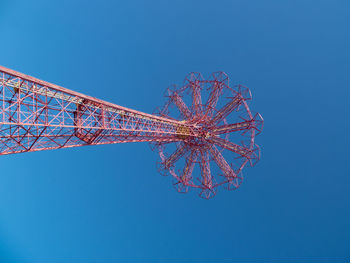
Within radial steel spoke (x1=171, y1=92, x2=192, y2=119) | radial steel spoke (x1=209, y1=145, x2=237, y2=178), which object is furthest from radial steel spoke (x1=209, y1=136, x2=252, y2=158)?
radial steel spoke (x1=171, y1=92, x2=192, y2=119)

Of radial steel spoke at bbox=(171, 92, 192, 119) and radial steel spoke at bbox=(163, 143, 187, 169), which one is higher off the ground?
radial steel spoke at bbox=(171, 92, 192, 119)

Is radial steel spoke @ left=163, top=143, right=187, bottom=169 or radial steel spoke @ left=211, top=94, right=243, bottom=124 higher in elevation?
radial steel spoke @ left=211, top=94, right=243, bottom=124

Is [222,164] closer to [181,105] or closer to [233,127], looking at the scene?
[233,127]

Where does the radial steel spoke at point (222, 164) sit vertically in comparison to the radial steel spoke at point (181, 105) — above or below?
below

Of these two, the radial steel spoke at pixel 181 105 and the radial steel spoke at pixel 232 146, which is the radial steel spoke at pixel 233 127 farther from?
the radial steel spoke at pixel 181 105

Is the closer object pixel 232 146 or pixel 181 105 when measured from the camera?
pixel 232 146

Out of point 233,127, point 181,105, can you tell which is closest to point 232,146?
point 233,127

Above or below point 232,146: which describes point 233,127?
above

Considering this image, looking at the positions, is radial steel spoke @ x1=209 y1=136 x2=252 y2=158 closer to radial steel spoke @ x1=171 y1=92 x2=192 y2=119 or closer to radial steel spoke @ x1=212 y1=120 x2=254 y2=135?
radial steel spoke @ x1=212 y1=120 x2=254 y2=135

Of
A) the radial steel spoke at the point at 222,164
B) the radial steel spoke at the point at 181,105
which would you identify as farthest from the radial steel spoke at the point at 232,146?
the radial steel spoke at the point at 181,105

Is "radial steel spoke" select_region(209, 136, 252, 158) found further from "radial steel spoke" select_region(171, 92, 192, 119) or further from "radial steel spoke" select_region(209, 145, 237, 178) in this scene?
"radial steel spoke" select_region(171, 92, 192, 119)

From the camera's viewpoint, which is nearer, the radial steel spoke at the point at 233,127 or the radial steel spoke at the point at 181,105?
the radial steel spoke at the point at 233,127

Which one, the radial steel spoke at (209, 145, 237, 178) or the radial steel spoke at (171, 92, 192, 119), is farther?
the radial steel spoke at (171, 92, 192, 119)

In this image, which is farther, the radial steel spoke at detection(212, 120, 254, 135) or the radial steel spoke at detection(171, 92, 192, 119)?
the radial steel spoke at detection(171, 92, 192, 119)
